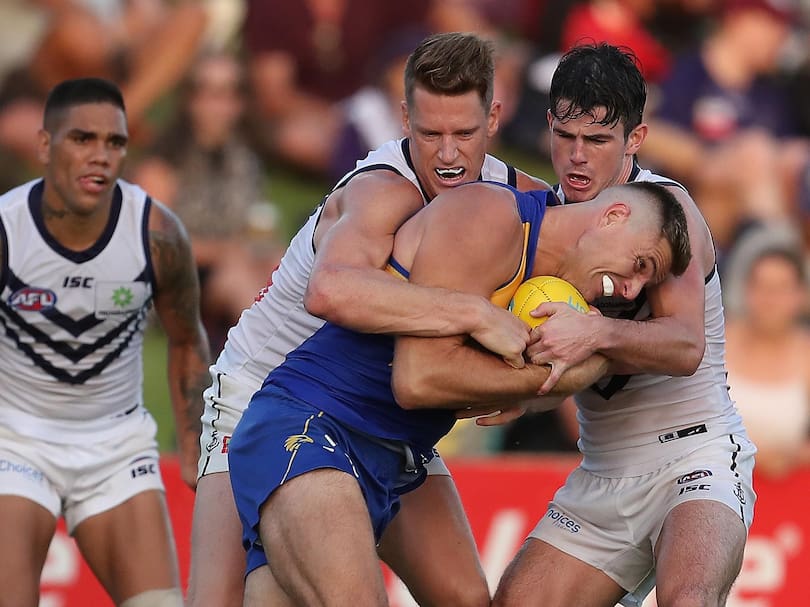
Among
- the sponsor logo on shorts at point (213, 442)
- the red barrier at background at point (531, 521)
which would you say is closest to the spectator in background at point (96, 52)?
the red barrier at background at point (531, 521)

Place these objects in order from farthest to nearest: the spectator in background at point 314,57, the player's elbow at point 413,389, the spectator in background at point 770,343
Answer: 1. the spectator in background at point 314,57
2. the spectator in background at point 770,343
3. the player's elbow at point 413,389

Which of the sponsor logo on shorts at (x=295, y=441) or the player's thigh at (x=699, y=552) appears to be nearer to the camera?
the sponsor logo on shorts at (x=295, y=441)

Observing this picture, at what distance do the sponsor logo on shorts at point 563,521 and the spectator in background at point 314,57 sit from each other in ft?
19.4

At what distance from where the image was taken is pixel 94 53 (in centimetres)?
1161

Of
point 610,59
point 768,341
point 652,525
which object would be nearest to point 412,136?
point 610,59

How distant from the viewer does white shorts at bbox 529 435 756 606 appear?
614 centimetres

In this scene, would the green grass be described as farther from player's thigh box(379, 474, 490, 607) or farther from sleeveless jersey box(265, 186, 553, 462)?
sleeveless jersey box(265, 186, 553, 462)

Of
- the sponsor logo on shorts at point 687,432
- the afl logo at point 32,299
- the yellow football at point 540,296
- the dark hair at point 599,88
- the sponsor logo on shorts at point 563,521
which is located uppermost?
the dark hair at point 599,88

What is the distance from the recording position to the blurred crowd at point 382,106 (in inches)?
416

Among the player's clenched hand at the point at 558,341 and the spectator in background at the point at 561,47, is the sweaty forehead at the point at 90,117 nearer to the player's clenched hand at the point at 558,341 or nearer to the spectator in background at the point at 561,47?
the player's clenched hand at the point at 558,341

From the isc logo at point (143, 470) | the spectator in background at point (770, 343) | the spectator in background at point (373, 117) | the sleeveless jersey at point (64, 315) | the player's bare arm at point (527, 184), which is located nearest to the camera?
the player's bare arm at point (527, 184)

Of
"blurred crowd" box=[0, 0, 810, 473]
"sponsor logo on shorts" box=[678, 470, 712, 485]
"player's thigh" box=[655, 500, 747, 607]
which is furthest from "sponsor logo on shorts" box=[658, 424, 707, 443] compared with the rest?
"blurred crowd" box=[0, 0, 810, 473]

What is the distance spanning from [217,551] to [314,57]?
7117mm

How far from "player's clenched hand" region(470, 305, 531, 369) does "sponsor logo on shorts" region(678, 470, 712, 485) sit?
1200mm
